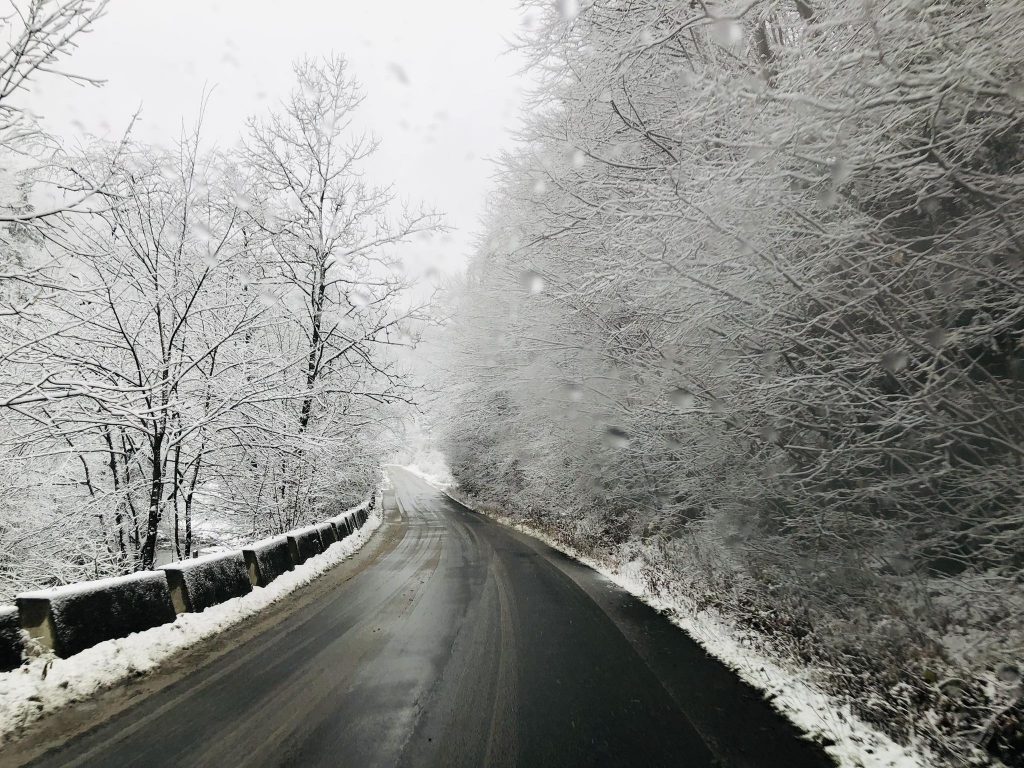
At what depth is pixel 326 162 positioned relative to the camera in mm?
12656

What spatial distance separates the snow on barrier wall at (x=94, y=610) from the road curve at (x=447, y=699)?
726mm

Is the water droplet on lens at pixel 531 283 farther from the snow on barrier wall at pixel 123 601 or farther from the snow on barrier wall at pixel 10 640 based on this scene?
the snow on barrier wall at pixel 10 640

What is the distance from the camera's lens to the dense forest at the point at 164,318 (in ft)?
15.7

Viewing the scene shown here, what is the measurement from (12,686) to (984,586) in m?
7.36

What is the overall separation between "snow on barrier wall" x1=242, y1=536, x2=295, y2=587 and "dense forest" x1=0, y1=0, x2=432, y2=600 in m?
1.37

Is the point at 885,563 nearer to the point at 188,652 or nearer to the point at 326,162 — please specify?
the point at 188,652

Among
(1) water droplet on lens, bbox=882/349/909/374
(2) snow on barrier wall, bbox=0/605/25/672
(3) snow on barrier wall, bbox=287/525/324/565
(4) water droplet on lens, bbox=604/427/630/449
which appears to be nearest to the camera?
(2) snow on barrier wall, bbox=0/605/25/672

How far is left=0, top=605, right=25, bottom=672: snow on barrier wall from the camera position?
12.6 feet

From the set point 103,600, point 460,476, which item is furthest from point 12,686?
point 460,476

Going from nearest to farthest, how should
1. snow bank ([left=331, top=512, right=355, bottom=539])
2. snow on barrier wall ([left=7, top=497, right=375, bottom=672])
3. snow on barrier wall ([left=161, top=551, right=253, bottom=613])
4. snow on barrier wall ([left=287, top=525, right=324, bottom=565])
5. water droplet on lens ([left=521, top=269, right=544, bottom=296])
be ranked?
1. snow on barrier wall ([left=7, top=497, right=375, bottom=672])
2. snow on barrier wall ([left=161, top=551, right=253, bottom=613])
3. snow on barrier wall ([left=287, top=525, right=324, bottom=565])
4. water droplet on lens ([left=521, top=269, right=544, bottom=296])
5. snow bank ([left=331, top=512, right=355, bottom=539])

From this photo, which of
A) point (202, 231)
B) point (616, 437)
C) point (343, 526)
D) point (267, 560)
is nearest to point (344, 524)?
point (343, 526)

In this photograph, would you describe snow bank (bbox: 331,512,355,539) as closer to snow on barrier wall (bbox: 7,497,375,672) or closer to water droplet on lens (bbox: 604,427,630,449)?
snow on barrier wall (bbox: 7,497,375,672)

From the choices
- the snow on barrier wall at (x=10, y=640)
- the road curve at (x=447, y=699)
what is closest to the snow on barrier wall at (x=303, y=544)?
the road curve at (x=447, y=699)

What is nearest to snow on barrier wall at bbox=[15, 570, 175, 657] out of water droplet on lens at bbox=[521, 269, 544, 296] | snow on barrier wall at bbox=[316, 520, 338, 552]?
snow on barrier wall at bbox=[316, 520, 338, 552]
